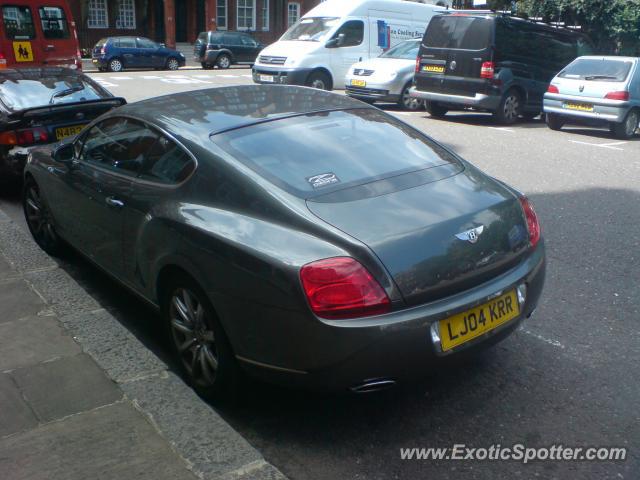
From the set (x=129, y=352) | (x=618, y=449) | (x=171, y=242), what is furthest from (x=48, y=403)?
(x=618, y=449)

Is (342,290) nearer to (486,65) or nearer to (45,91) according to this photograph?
(45,91)

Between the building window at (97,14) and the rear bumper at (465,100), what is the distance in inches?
1077

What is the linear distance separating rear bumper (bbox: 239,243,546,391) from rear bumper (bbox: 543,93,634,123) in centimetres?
1071

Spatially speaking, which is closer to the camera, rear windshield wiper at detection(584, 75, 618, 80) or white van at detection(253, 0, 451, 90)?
rear windshield wiper at detection(584, 75, 618, 80)

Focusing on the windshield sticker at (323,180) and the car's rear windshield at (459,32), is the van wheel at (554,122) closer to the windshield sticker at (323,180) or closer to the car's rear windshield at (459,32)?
the car's rear windshield at (459,32)

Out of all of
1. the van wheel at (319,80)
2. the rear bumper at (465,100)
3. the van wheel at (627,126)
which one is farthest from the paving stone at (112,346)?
the van wheel at (319,80)

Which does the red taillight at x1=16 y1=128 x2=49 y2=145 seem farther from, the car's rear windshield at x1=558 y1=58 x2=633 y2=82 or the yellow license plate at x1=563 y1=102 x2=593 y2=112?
the car's rear windshield at x1=558 y1=58 x2=633 y2=82

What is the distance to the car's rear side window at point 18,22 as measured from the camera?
14141mm

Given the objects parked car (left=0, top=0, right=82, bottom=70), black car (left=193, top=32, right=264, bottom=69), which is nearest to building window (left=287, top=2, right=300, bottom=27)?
black car (left=193, top=32, right=264, bottom=69)

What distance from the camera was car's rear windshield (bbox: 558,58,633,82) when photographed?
12898 mm

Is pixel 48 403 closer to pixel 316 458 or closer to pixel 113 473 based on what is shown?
pixel 113 473

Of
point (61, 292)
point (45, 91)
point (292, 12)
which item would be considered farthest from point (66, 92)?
point (292, 12)

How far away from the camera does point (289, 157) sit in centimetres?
362

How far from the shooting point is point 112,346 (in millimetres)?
3939
